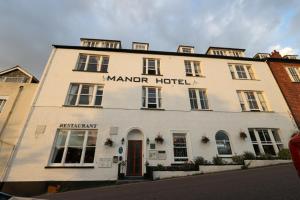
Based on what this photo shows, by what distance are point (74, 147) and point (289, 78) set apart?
72.7ft

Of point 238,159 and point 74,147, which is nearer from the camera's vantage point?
point 74,147

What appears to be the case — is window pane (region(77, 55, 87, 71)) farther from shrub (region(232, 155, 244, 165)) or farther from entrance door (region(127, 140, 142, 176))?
shrub (region(232, 155, 244, 165))

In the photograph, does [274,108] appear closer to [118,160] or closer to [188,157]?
[188,157]

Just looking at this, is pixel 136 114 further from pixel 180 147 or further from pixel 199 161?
pixel 199 161

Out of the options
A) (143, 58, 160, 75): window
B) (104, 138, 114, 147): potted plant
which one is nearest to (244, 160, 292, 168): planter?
(104, 138, 114, 147): potted plant

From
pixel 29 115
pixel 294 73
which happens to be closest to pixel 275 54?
pixel 294 73

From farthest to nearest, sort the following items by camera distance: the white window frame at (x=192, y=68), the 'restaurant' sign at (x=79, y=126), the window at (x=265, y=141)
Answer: the white window frame at (x=192, y=68)
the window at (x=265, y=141)
the 'restaurant' sign at (x=79, y=126)

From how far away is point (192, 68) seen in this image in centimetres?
1727

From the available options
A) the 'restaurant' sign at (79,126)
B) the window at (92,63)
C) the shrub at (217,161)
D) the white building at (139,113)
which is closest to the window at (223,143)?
the white building at (139,113)

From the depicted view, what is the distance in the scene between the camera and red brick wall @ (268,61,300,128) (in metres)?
16.1

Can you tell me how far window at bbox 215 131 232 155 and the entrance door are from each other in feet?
21.1

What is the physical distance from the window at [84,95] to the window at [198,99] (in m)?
8.28

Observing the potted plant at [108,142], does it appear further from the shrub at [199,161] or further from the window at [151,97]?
the shrub at [199,161]

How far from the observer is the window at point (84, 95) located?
14.2 meters
